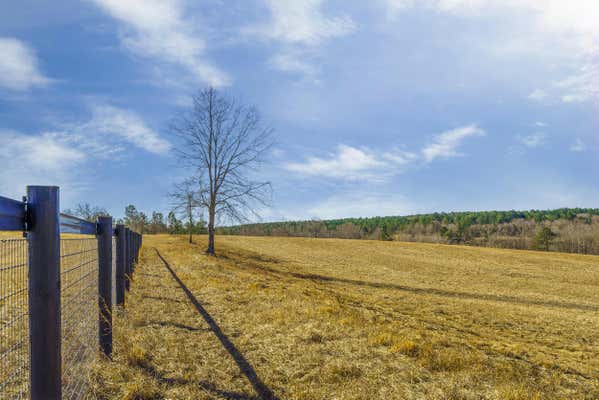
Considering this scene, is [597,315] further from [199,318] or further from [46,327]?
[46,327]

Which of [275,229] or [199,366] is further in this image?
[275,229]

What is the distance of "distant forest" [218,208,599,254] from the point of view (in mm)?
58750

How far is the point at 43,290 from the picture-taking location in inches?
94.0

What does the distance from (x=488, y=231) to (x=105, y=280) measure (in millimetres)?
88032

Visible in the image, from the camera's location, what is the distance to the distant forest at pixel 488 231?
2313 inches

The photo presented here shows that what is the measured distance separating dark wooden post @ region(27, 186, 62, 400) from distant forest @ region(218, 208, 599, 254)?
67031 mm

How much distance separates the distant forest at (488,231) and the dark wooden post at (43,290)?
6703 cm

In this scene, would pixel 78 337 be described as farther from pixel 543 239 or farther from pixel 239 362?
pixel 543 239

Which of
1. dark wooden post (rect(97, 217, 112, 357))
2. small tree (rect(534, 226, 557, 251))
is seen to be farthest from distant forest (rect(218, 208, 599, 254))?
dark wooden post (rect(97, 217, 112, 357))

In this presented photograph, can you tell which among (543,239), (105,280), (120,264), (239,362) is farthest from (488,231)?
(105,280)

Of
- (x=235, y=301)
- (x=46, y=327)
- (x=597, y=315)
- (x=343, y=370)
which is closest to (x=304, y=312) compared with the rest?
(x=235, y=301)

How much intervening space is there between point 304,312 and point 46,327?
5.49 metres

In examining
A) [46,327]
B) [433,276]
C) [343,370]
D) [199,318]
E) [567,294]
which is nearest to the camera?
[46,327]

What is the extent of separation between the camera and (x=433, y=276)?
2430cm
